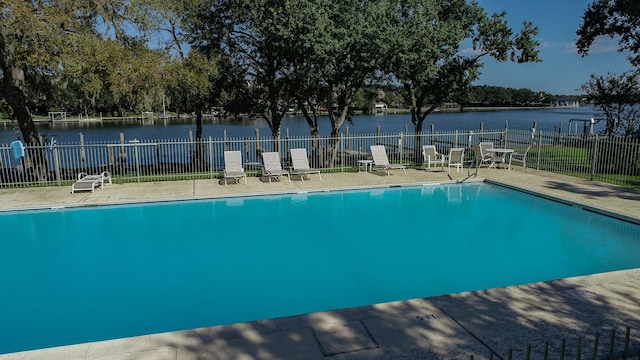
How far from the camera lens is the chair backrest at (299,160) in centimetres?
1413

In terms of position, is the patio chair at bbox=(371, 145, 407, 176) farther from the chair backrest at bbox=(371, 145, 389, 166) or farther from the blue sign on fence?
the blue sign on fence

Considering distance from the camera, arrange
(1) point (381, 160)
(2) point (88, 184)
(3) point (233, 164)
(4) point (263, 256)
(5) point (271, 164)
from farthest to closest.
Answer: (1) point (381, 160), (5) point (271, 164), (3) point (233, 164), (2) point (88, 184), (4) point (263, 256)

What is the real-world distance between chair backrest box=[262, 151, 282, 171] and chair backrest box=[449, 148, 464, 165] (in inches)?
240

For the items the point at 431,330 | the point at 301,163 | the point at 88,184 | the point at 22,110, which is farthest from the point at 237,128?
the point at 431,330

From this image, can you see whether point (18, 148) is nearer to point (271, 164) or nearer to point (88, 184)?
point (88, 184)

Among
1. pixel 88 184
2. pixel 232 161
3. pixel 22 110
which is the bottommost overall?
pixel 88 184

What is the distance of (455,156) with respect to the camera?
15.1m

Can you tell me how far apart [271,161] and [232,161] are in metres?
1.27

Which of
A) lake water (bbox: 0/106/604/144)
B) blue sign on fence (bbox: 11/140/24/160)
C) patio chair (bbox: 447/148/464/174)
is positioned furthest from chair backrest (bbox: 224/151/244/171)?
lake water (bbox: 0/106/604/144)

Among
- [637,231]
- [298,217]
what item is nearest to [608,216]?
[637,231]

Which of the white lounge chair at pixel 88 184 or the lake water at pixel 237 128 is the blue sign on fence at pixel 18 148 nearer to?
the white lounge chair at pixel 88 184

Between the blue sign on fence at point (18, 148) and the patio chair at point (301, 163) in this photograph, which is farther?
the patio chair at point (301, 163)

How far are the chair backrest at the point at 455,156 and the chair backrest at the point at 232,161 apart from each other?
736 centimetres

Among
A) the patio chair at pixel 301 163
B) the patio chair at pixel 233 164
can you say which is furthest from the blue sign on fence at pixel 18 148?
the patio chair at pixel 301 163
